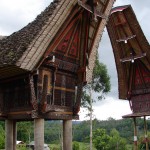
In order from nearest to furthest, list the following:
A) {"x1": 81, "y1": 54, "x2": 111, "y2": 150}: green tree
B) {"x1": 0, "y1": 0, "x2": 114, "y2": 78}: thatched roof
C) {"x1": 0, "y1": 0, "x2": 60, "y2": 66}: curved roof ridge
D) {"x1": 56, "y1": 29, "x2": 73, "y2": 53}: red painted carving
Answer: {"x1": 0, "y1": 0, "x2": 114, "y2": 78}: thatched roof
{"x1": 0, "y1": 0, "x2": 60, "y2": 66}: curved roof ridge
{"x1": 56, "y1": 29, "x2": 73, "y2": 53}: red painted carving
{"x1": 81, "y1": 54, "x2": 111, "y2": 150}: green tree

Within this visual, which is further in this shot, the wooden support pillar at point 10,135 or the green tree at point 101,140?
the green tree at point 101,140

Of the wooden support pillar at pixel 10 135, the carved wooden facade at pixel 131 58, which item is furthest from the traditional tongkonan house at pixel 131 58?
the wooden support pillar at pixel 10 135

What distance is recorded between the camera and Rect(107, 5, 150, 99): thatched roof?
1270 cm

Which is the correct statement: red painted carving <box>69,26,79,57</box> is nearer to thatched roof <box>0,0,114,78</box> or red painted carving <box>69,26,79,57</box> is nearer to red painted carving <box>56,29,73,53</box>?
red painted carving <box>56,29,73,53</box>

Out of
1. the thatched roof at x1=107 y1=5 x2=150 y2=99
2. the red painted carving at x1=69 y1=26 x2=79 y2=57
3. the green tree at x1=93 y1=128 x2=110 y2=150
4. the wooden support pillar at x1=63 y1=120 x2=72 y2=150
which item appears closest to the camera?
the wooden support pillar at x1=63 y1=120 x2=72 y2=150

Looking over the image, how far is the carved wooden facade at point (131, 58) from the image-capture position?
12.7m

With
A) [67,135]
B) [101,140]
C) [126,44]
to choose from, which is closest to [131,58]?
[126,44]

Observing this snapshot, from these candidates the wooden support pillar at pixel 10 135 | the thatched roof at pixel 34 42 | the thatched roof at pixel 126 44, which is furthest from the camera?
the thatched roof at pixel 126 44

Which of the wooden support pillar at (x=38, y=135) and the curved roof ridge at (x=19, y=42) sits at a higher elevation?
the curved roof ridge at (x=19, y=42)

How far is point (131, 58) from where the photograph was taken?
13109 millimetres

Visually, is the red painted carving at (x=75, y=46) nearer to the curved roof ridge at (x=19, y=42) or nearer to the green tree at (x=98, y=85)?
the curved roof ridge at (x=19, y=42)

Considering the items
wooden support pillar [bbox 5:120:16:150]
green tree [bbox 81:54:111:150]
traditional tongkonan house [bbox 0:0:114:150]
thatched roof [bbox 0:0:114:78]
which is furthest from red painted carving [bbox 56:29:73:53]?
green tree [bbox 81:54:111:150]

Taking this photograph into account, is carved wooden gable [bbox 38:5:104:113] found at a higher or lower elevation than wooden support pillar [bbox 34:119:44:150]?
higher

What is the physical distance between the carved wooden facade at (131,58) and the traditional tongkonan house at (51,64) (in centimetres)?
347
